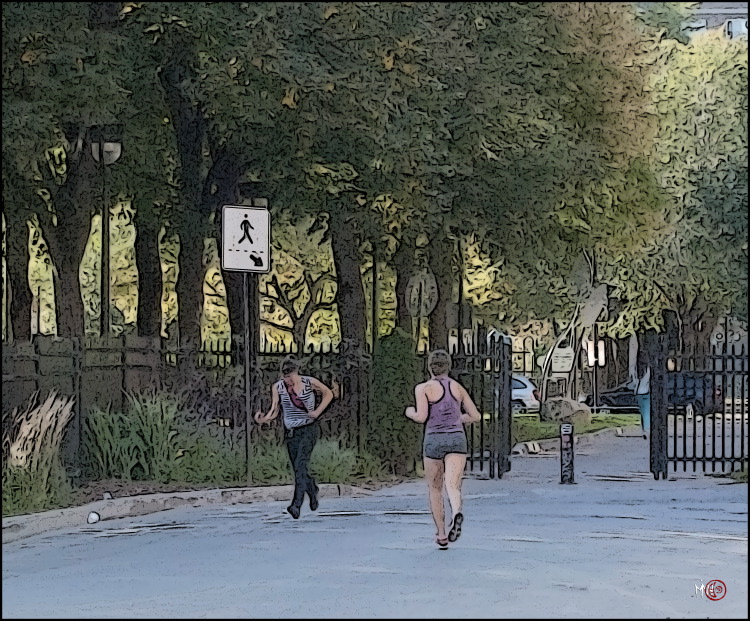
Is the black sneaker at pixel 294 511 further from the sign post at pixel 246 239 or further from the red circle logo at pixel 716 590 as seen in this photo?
the red circle logo at pixel 716 590

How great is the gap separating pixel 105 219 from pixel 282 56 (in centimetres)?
546

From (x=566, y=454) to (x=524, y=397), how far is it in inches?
902

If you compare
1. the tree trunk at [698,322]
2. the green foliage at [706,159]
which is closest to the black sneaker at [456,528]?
the green foliage at [706,159]

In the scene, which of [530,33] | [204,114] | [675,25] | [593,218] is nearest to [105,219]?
[204,114]

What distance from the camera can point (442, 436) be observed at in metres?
12.3

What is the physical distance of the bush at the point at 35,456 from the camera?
48.7 feet

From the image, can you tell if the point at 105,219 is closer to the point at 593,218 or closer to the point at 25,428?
the point at 25,428

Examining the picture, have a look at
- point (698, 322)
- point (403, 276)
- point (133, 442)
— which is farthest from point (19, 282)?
point (698, 322)

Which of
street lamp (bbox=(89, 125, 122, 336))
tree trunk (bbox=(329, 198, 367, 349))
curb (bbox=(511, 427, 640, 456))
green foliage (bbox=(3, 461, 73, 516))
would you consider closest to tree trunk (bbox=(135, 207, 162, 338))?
street lamp (bbox=(89, 125, 122, 336))

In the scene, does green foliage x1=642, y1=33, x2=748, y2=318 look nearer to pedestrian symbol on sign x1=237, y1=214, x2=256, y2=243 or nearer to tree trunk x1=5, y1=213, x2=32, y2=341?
tree trunk x1=5, y1=213, x2=32, y2=341

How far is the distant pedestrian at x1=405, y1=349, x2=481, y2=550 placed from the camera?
40.2 ft

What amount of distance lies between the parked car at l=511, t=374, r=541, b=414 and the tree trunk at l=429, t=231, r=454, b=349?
1664 cm

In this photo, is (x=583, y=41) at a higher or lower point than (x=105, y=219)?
higher

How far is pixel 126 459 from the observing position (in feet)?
57.2
